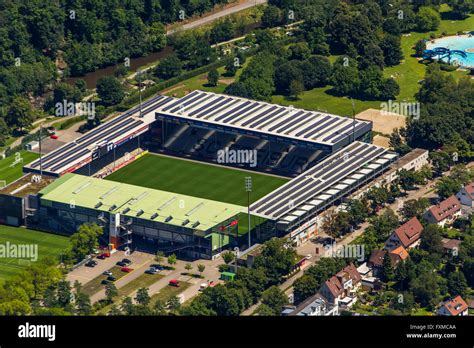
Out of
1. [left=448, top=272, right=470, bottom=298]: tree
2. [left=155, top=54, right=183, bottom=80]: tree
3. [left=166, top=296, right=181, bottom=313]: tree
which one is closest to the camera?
[left=166, top=296, right=181, bottom=313]: tree

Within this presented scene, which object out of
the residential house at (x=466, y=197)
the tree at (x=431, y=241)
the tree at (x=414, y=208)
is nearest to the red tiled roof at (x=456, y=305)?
the tree at (x=431, y=241)

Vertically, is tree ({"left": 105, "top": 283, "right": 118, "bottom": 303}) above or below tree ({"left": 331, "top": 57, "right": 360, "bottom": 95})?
below

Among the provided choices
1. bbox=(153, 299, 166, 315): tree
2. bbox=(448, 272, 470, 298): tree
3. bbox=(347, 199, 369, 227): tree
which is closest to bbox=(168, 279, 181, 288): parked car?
bbox=(153, 299, 166, 315): tree

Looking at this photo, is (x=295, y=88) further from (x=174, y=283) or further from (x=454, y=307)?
(x=454, y=307)

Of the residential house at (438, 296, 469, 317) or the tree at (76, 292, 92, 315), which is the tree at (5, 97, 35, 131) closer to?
the tree at (76, 292, 92, 315)

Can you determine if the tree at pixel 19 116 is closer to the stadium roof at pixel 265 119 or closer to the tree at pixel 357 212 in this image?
the stadium roof at pixel 265 119

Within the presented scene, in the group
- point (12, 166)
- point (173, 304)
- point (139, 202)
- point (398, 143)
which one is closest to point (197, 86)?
point (398, 143)
